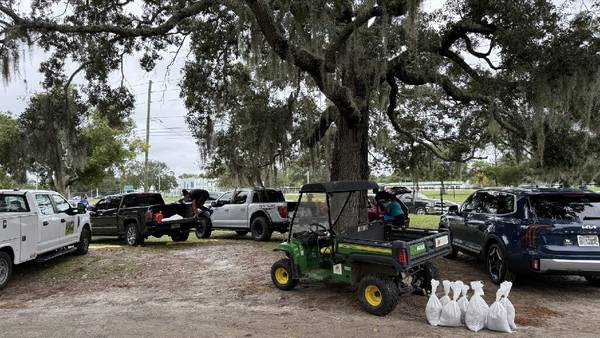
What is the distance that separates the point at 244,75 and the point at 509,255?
8.02 m

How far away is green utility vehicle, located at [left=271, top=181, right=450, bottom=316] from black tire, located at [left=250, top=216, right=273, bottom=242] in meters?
6.23

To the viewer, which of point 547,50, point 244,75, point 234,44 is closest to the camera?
point 547,50

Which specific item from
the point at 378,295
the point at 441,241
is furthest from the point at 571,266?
the point at 378,295

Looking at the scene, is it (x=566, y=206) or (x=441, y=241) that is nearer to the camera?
(x=441, y=241)

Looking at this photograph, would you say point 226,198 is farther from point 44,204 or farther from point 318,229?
point 318,229

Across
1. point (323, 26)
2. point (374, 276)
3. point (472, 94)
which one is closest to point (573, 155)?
point (472, 94)

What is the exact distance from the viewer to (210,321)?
5574mm

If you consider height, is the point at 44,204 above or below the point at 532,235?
above

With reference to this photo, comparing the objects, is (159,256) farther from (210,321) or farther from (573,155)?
(573,155)

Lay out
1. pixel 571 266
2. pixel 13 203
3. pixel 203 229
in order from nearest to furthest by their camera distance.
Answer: pixel 571 266 → pixel 13 203 → pixel 203 229

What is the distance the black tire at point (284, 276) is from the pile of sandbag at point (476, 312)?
2.32 m

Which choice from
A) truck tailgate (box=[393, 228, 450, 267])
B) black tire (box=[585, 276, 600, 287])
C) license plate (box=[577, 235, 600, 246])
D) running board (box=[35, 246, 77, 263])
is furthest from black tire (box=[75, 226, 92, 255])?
black tire (box=[585, 276, 600, 287])

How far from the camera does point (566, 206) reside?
669cm

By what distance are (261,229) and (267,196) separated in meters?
1.09
